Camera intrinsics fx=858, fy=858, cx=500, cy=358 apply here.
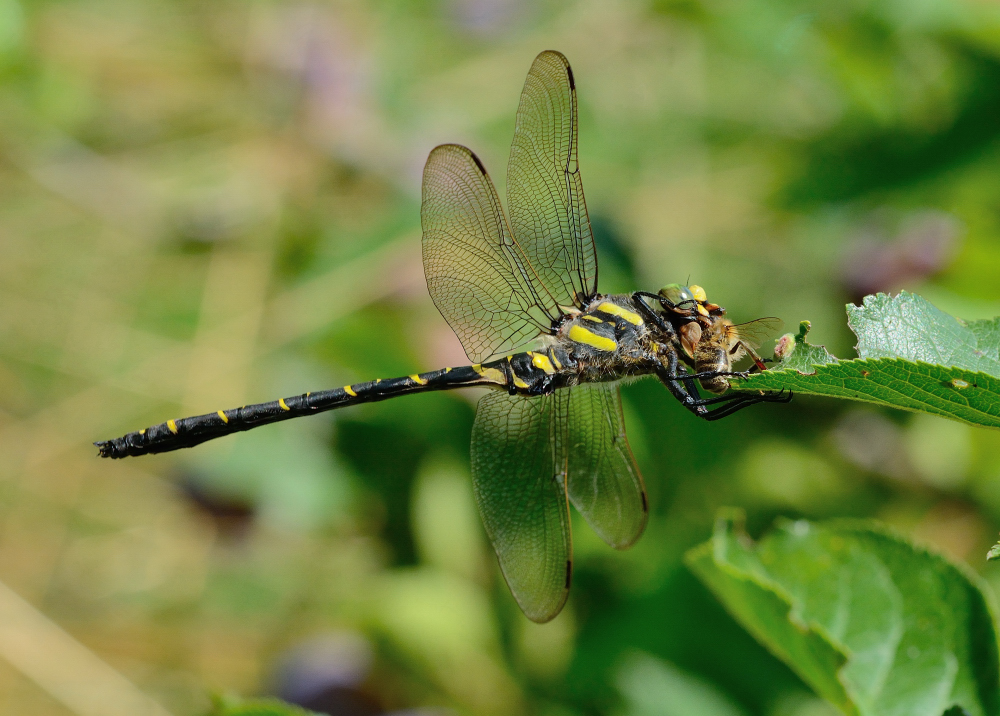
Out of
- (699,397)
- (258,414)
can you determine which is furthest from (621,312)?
(258,414)

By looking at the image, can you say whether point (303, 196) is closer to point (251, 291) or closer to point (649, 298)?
point (251, 291)

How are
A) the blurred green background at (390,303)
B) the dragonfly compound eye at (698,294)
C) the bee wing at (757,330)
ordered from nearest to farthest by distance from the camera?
1. the bee wing at (757,330)
2. the dragonfly compound eye at (698,294)
3. the blurred green background at (390,303)

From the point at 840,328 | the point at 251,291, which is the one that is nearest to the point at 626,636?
the point at 840,328

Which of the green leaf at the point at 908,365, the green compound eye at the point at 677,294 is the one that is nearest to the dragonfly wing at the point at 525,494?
the green compound eye at the point at 677,294

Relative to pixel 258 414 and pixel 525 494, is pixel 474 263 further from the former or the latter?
pixel 258 414

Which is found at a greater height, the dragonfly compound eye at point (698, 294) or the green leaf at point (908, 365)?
the dragonfly compound eye at point (698, 294)

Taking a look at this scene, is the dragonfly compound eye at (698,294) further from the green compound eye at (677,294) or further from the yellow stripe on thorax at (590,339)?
the yellow stripe on thorax at (590,339)
